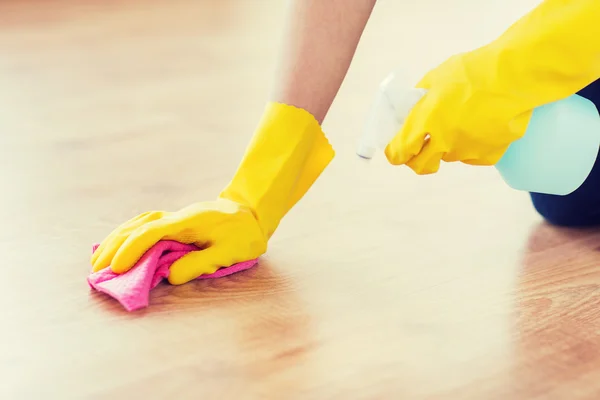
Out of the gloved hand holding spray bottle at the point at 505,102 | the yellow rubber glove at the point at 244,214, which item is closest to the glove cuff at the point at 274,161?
the yellow rubber glove at the point at 244,214

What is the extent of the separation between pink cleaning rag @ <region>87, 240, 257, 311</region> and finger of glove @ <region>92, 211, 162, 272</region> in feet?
0.05

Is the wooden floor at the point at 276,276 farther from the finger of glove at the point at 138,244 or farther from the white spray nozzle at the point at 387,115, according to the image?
the white spray nozzle at the point at 387,115

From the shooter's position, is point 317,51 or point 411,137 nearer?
point 411,137

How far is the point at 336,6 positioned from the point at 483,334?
488mm

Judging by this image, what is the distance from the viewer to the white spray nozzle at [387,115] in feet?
3.54

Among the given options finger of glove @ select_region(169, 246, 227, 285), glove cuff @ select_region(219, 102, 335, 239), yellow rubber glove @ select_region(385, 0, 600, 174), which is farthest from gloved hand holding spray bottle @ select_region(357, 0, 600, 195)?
finger of glove @ select_region(169, 246, 227, 285)

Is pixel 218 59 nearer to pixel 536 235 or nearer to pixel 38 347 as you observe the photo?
pixel 536 235

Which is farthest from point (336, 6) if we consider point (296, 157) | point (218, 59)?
point (218, 59)

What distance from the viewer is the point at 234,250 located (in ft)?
3.74

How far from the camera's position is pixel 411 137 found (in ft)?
3.48

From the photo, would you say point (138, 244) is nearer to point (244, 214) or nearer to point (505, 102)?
point (244, 214)

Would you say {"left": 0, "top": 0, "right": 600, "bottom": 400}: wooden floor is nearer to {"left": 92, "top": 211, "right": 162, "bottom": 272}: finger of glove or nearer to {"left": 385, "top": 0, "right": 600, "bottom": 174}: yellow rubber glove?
{"left": 92, "top": 211, "right": 162, "bottom": 272}: finger of glove

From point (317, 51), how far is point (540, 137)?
32cm

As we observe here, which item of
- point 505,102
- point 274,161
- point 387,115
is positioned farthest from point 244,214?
point 505,102
